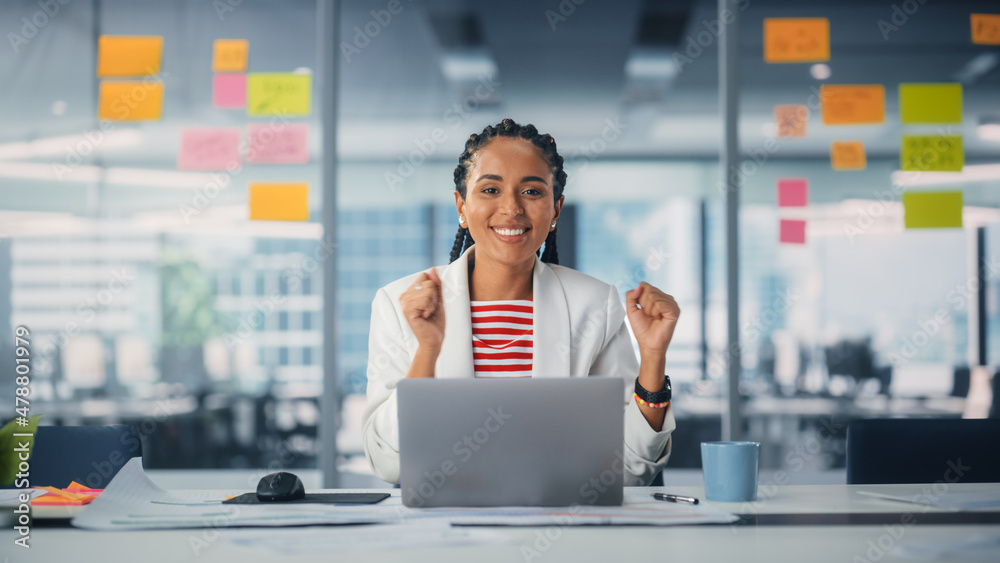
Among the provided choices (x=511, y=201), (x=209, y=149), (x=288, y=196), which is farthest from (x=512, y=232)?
(x=209, y=149)

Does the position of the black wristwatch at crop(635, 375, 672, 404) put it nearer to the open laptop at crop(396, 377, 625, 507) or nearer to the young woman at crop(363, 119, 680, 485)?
the young woman at crop(363, 119, 680, 485)

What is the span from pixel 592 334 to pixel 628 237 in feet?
4.31

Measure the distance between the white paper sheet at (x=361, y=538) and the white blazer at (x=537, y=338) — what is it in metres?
0.60

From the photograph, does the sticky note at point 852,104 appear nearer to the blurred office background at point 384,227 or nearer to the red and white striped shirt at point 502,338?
the blurred office background at point 384,227

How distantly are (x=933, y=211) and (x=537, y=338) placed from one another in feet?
6.06

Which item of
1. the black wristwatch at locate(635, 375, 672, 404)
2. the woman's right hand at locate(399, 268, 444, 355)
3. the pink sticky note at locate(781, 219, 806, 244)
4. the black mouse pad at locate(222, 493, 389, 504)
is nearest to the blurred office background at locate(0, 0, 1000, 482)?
the pink sticky note at locate(781, 219, 806, 244)

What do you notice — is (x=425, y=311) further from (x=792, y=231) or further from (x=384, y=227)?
(x=792, y=231)

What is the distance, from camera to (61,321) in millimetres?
2906

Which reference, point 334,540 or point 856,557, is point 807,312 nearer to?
point 856,557

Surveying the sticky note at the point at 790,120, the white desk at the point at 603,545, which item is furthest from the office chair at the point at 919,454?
the sticky note at the point at 790,120

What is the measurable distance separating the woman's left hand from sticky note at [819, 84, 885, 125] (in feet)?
5.42

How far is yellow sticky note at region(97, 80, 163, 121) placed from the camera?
2.92m

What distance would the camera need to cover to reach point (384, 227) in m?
2.91

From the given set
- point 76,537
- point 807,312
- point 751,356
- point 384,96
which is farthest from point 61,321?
point 807,312
